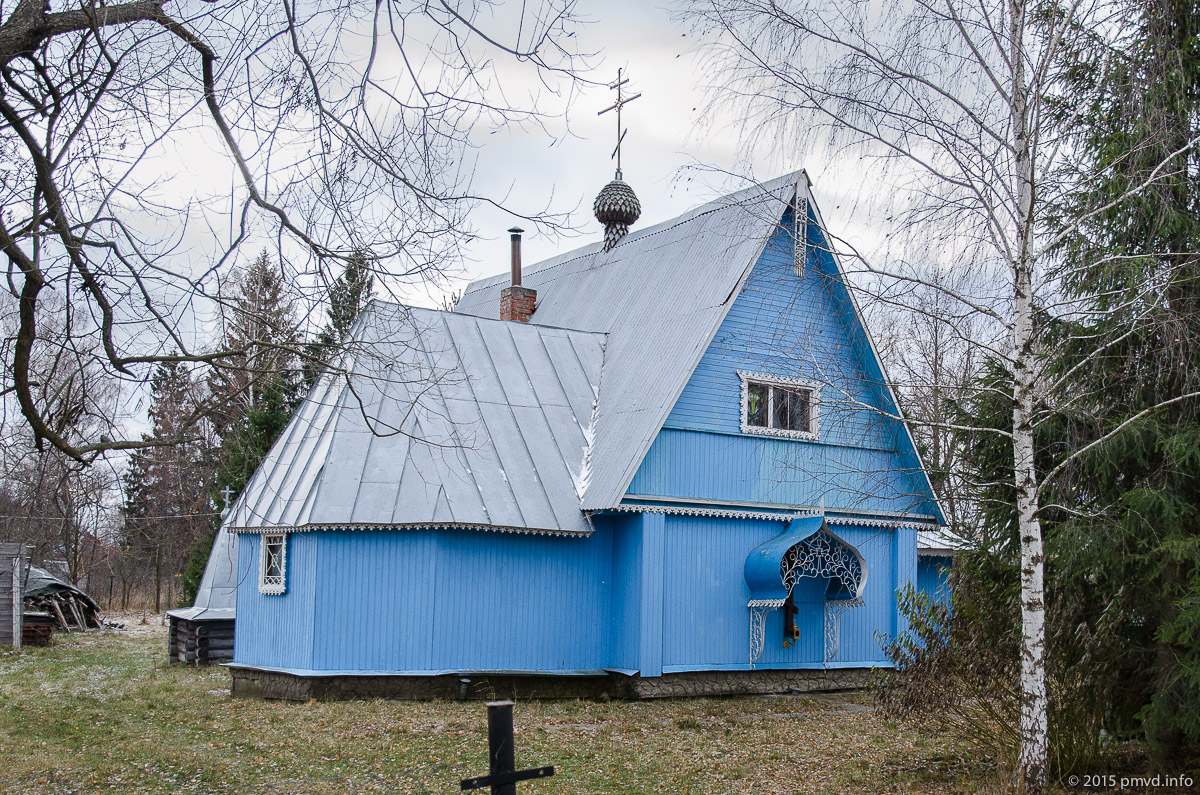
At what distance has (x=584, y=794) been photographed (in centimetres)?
892

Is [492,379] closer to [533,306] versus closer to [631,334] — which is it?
[631,334]

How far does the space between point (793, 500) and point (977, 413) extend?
6.14 meters

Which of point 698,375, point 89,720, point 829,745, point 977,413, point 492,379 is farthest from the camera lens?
point 492,379

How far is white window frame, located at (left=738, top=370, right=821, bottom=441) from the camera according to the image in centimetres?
1605

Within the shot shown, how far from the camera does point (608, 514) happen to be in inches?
602

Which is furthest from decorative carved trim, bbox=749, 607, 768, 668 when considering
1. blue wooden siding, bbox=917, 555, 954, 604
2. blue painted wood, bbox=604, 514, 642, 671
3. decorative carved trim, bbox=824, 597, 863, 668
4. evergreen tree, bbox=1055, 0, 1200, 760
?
evergreen tree, bbox=1055, 0, 1200, 760

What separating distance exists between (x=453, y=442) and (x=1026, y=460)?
28.5ft

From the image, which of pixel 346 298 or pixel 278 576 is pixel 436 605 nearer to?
pixel 278 576

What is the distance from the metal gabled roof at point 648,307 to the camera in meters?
14.9

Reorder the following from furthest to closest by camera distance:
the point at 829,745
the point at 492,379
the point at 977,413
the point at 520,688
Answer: the point at 492,379 → the point at 520,688 → the point at 829,745 → the point at 977,413

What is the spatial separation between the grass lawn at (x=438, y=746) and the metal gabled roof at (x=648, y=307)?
3.45 m

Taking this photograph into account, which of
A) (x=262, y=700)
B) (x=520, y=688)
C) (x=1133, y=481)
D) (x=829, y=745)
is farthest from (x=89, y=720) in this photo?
(x=1133, y=481)

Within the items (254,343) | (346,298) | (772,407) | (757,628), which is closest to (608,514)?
(757,628)

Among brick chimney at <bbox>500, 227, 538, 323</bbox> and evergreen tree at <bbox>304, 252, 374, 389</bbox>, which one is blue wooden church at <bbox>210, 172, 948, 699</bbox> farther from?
evergreen tree at <bbox>304, 252, 374, 389</bbox>
